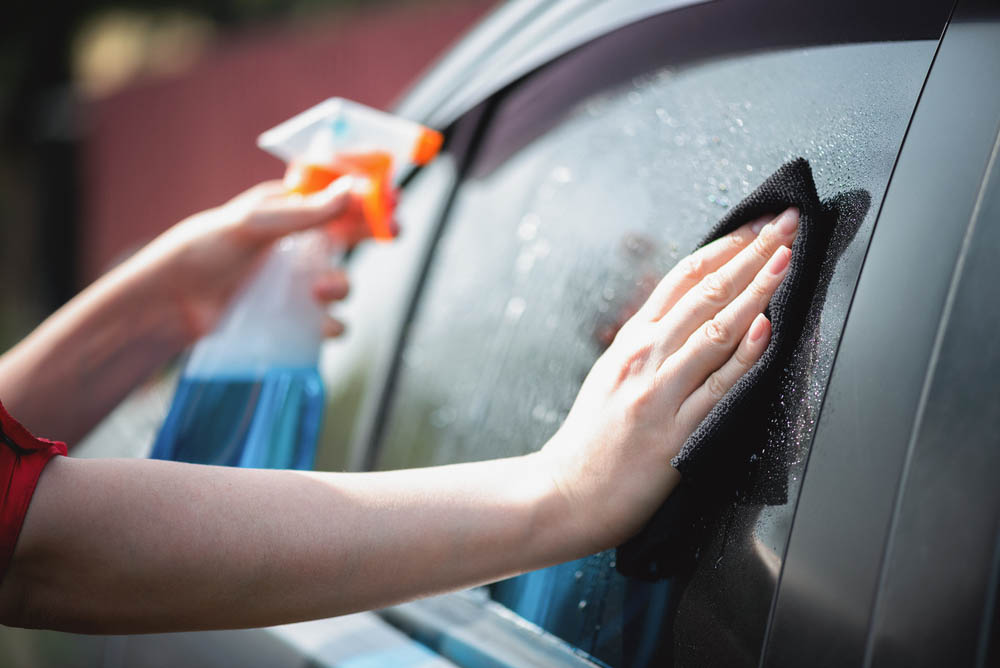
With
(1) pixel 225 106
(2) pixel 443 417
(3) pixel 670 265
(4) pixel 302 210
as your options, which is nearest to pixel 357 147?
(4) pixel 302 210

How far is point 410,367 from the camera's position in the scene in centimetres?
153

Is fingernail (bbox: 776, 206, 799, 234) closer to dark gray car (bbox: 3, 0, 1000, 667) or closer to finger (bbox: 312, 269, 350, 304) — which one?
dark gray car (bbox: 3, 0, 1000, 667)

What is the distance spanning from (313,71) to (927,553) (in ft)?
26.8

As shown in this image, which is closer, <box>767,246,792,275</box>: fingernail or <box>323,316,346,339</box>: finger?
<box>767,246,792,275</box>: fingernail

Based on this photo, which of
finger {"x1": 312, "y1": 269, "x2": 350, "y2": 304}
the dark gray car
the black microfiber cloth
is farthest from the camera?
finger {"x1": 312, "y1": 269, "x2": 350, "y2": 304}

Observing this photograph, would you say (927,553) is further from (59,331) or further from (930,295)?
(59,331)

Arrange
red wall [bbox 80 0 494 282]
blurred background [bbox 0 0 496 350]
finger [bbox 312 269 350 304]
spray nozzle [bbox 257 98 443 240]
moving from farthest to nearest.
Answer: blurred background [bbox 0 0 496 350], red wall [bbox 80 0 494 282], finger [bbox 312 269 350 304], spray nozzle [bbox 257 98 443 240]

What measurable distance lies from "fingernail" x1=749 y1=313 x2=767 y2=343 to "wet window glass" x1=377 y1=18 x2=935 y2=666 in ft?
0.16

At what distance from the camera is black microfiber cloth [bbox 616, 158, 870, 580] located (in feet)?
2.68

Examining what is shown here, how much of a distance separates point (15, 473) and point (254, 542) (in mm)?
208

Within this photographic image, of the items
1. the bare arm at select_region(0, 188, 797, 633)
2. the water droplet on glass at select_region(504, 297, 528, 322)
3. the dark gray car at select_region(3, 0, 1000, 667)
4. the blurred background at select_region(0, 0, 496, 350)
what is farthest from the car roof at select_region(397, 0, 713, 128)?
the blurred background at select_region(0, 0, 496, 350)

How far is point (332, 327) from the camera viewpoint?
159 cm

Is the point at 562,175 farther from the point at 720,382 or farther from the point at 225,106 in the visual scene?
the point at 225,106

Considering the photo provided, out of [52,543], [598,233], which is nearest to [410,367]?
[598,233]
